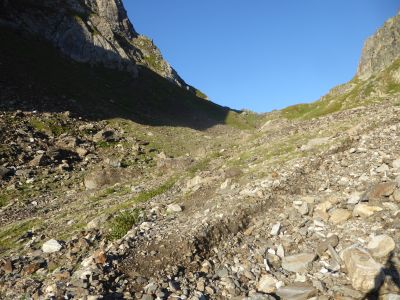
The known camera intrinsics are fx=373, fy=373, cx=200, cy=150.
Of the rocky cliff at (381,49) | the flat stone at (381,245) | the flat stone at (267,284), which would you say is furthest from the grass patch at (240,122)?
the flat stone at (267,284)

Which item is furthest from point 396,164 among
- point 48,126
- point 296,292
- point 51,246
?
point 48,126

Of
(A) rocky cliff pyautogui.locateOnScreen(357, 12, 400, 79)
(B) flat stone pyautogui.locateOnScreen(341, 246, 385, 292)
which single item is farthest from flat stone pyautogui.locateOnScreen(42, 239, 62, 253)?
(A) rocky cliff pyautogui.locateOnScreen(357, 12, 400, 79)

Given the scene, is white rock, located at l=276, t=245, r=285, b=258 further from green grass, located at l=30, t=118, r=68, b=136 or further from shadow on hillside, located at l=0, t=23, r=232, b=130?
shadow on hillside, located at l=0, t=23, r=232, b=130

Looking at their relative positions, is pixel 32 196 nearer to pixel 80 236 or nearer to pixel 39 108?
pixel 80 236

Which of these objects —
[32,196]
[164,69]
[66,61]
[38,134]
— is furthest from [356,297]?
[164,69]

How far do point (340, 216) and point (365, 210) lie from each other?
2.39ft

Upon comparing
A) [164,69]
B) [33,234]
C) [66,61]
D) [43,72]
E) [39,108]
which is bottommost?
[33,234]

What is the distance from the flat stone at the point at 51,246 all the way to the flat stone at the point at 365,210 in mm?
9616

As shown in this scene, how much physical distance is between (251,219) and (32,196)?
15.7 m

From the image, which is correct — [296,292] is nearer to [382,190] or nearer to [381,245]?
[381,245]

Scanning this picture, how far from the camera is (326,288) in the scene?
8781 mm

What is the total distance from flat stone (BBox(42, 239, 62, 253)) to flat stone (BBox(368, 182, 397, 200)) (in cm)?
1027

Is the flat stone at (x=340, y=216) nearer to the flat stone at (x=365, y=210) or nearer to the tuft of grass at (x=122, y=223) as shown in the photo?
the flat stone at (x=365, y=210)

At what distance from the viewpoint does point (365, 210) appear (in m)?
11.0
